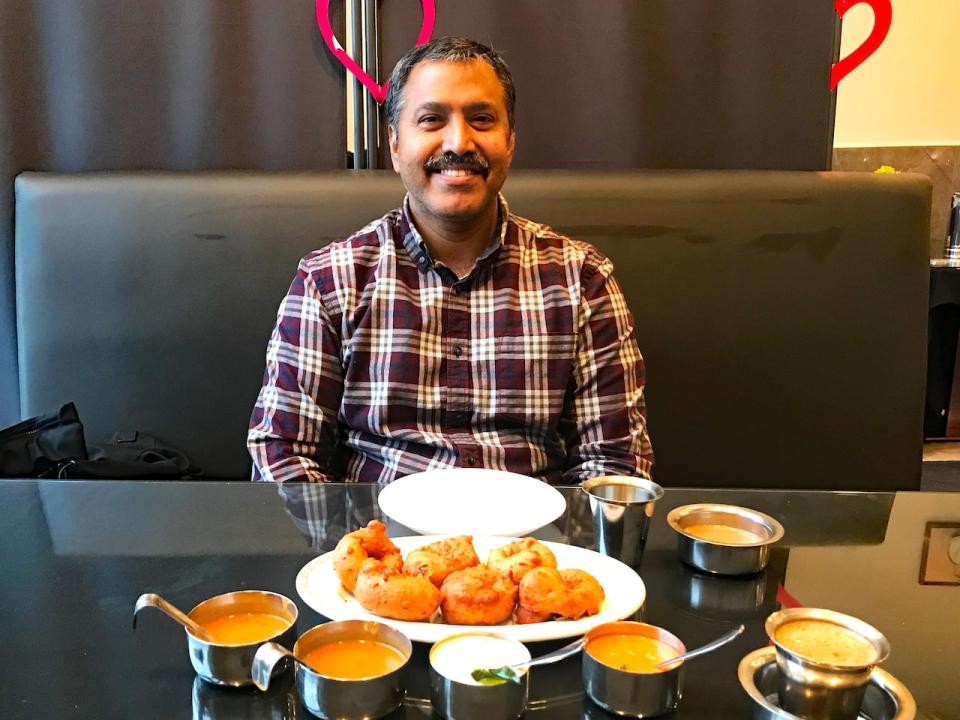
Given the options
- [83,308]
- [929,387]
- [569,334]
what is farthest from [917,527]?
[929,387]

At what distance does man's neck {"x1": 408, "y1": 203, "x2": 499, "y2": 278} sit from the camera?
171 centimetres

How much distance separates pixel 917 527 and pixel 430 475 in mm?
686

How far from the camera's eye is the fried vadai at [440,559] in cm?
87

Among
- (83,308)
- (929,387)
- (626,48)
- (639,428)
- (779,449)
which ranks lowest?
(929,387)

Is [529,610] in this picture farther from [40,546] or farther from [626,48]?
[626,48]

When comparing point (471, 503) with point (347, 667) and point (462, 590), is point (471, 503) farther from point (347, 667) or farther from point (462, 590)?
point (347, 667)

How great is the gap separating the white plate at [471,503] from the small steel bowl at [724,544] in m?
0.17

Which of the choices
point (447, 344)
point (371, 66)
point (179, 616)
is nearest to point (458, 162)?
point (447, 344)

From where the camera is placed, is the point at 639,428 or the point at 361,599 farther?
the point at 639,428

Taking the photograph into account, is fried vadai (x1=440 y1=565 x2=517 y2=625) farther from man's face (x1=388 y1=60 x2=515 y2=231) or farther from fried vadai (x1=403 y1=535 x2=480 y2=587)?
man's face (x1=388 y1=60 x2=515 y2=231)

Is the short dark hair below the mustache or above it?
above

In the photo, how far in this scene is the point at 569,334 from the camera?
1.66m

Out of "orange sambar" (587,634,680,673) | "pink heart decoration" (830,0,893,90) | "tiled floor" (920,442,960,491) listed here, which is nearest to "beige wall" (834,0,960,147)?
"tiled floor" (920,442,960,491)

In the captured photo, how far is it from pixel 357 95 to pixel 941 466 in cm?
272
